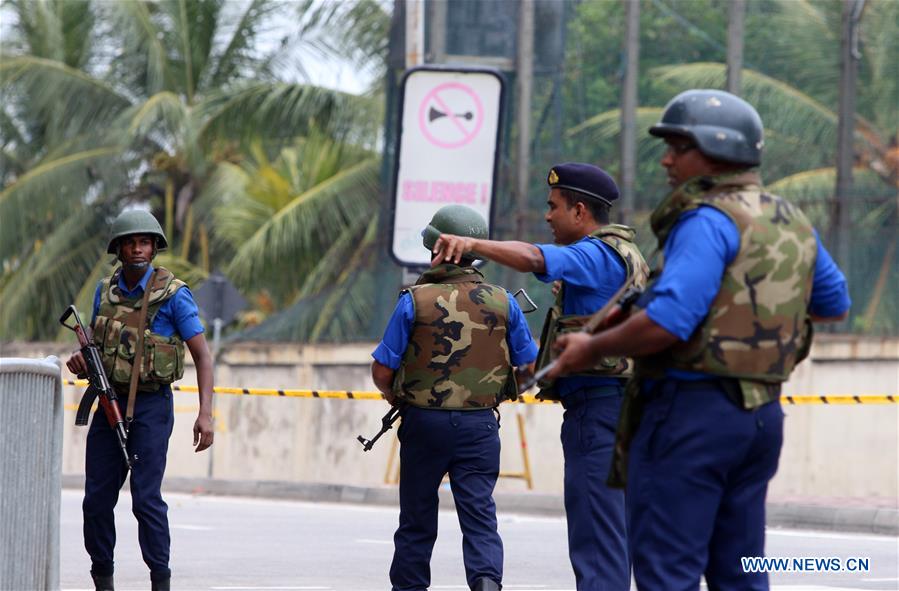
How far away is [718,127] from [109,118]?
2650cm

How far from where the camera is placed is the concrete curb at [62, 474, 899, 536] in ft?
→ 45.6

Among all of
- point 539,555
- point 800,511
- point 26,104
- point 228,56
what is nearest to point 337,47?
point 228,56

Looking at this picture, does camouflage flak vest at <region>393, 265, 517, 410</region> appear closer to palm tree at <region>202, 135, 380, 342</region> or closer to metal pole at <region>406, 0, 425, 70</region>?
metal pole at <region>406, 0, 425, 70</region>

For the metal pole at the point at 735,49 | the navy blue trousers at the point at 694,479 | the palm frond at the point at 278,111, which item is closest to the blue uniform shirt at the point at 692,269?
the navy blue trousers at the point at 694,479

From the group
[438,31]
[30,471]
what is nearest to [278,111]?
[438,31]

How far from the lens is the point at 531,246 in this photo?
616 centimetres

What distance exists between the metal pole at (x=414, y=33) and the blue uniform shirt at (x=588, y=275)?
10.4 meters

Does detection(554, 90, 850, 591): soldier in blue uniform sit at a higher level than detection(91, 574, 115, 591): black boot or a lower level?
higher

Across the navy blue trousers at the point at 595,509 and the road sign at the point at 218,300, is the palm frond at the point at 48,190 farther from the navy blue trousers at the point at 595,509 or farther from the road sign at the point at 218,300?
the navy blue trousers at the point at 595,509

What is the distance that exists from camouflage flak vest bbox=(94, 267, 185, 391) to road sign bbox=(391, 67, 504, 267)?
782cm

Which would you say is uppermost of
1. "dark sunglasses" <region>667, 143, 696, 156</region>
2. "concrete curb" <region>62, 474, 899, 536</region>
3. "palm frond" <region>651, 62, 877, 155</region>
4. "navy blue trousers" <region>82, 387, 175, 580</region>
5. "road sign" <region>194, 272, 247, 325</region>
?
"palm frond" <region>651, 62, 877, 155</region>

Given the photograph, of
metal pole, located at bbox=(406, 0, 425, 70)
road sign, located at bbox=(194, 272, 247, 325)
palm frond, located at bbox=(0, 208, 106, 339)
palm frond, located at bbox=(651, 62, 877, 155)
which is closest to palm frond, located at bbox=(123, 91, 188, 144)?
palm frond, located at bbox=(0, 208, 106, 339)

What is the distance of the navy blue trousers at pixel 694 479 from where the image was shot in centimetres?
513

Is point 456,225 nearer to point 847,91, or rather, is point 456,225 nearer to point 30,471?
point 30,471
